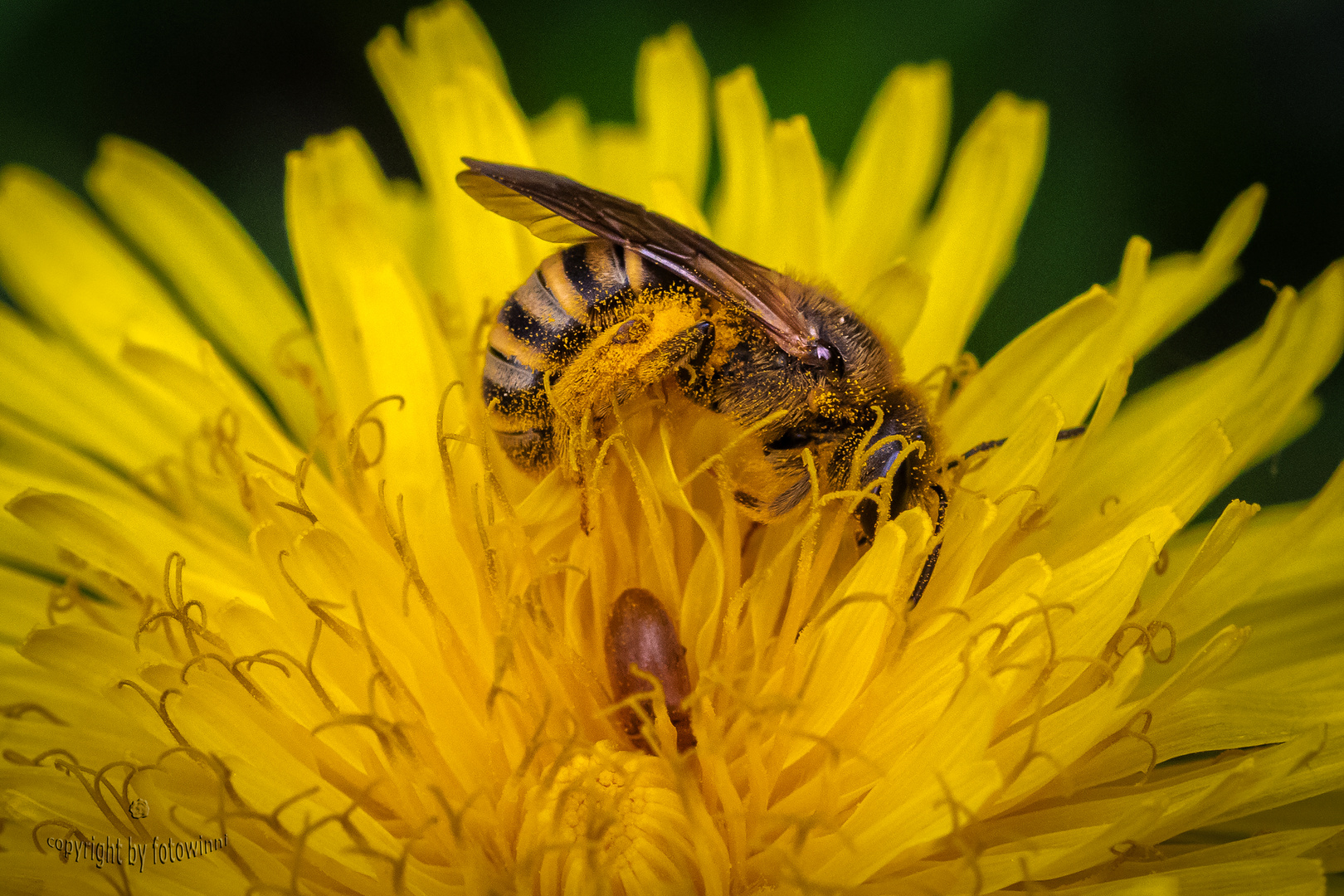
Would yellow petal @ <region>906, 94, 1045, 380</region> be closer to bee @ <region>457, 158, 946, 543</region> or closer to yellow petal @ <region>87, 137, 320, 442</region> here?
bee @ <region>457, 158, 946, 543</region>

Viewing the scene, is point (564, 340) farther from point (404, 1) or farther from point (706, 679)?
point (404, 1)

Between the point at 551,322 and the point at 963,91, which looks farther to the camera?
the point at 963,91

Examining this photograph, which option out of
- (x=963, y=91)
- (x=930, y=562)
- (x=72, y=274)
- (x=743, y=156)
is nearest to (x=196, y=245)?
(x=72, y=274)

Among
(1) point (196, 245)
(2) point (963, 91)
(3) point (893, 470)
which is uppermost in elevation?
(2) point (963, 91)

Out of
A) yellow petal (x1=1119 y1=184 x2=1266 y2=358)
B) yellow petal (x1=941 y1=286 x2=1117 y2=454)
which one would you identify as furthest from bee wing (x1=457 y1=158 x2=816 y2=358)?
yellow petal (x1=1119 y1=184 x2=1266 y2=358)

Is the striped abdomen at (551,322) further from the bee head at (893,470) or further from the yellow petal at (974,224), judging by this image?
the yellow petal at (974,224)

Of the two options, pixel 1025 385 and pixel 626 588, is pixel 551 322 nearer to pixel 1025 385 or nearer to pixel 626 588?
pixel 626 588

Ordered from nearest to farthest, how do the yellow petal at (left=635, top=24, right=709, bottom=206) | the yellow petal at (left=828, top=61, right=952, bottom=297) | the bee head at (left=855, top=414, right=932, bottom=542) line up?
the bee head at (left=855, top=414, right=932, bottom=542) → the yellow petal at (left=828, top=61, right=952, bottom=297) → the yellow petal at (left=635, top=24, right=709, bottom=206)

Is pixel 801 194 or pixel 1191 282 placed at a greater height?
pixel 801 194
